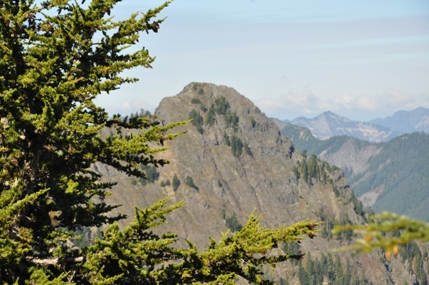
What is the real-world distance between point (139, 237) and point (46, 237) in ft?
11.7

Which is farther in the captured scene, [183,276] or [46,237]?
[46,237]

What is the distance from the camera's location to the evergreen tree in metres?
13.7

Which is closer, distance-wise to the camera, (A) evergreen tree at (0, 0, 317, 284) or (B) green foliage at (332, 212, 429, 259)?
(B) green foliage at (332, 212, 429, 259)

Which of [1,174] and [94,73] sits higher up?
[94,73]

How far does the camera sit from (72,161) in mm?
16000

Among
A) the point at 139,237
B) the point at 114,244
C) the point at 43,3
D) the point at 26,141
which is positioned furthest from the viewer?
the point at 43,3

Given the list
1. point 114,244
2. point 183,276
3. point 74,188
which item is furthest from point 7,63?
point 183,276

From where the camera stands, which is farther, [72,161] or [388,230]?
[72,161]

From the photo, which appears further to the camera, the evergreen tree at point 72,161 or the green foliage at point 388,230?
the evergreen tree at point 72,161

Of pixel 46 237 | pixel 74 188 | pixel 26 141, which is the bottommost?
pixel 46 237

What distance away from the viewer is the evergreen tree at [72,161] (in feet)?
44.8

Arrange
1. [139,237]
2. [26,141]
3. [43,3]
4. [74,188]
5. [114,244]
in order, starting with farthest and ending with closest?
1. [43,3]
2. [74,188]
3. [26,141]
4. [139,237]
5. [114,244]

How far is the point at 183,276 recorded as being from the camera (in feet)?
48.5

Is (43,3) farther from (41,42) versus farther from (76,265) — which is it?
(76,265)
